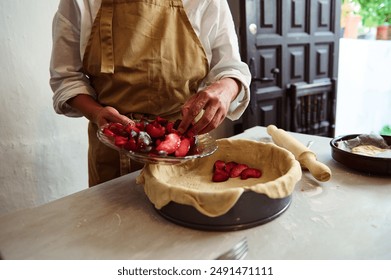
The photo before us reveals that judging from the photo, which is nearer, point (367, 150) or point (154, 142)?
point (154, 142)

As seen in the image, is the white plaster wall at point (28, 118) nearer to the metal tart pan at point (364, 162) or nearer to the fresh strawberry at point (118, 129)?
the fresh strawberry at point (118, 129)

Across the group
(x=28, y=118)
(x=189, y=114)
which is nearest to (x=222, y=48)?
(x=189, y=114)

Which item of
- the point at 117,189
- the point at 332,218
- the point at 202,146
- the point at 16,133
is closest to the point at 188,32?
the point at 202,146

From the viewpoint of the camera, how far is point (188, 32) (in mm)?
1084

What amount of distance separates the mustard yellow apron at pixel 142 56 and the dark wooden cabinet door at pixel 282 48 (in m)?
1.15

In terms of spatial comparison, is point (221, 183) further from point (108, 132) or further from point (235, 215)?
point (108, 132)

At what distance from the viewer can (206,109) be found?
0.90 meters

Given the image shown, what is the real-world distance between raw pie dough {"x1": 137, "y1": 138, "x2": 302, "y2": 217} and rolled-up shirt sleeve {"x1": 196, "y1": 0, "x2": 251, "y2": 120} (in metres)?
0.21

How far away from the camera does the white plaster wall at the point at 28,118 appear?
1479 millimetres

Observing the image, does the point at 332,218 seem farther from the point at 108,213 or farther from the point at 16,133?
the point at 16,133

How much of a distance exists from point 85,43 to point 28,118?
2.22 ft

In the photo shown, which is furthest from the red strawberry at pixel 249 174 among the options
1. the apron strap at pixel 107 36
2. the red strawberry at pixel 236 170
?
the apron strap at pixel 107 36

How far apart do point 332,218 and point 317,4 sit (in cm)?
210

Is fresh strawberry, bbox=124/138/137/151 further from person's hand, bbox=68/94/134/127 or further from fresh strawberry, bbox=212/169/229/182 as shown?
fresh strawberry, bbox=212/169/229/182
